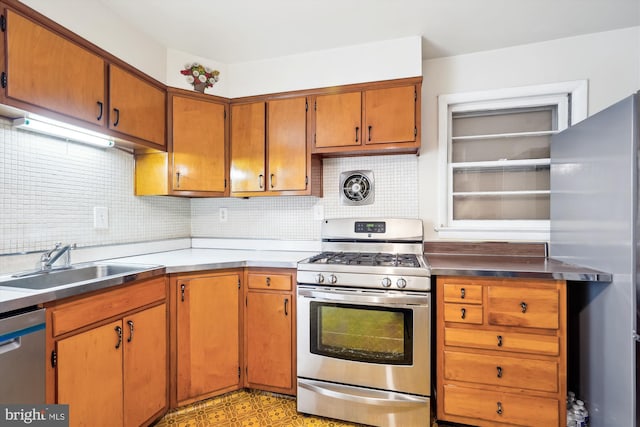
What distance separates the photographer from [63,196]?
1.82 m

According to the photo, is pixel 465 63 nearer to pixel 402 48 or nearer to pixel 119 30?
pixel 402 48

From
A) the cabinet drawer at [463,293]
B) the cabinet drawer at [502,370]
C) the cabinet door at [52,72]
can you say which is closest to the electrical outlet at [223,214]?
the cabinet door at [52,72]

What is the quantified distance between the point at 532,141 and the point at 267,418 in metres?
2.69

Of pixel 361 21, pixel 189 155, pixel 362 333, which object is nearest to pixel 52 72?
pixel 189 155

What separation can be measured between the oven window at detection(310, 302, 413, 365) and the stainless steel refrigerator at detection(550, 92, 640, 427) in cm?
95

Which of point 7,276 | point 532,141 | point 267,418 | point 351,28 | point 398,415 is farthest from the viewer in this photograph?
point 532,141

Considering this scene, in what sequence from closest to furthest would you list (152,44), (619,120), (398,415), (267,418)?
(619,120), (398,415), (267,418), (152,44)

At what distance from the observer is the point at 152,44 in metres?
2.15

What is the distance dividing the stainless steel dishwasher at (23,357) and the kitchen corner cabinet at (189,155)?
1232 mm

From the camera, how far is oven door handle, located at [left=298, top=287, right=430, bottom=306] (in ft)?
5.65

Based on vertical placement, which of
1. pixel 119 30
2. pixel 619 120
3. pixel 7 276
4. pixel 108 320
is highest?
pixel 119 30

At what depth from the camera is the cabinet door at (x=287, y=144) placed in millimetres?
2301

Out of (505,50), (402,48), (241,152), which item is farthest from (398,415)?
(505,50)

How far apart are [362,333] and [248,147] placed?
1.61 meters
